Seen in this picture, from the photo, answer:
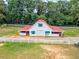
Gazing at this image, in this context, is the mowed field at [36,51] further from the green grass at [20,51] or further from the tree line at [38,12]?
the tree line at [38,12]

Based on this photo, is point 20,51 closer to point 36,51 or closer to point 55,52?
point 36,51

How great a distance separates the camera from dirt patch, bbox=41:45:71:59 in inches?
1184

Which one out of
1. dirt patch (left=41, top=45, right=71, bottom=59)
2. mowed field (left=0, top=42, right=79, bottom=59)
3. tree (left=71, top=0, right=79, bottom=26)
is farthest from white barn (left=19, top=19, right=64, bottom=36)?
tree (left=71, top=0, right=79, bottom=26)

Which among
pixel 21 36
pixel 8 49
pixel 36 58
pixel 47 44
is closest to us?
pixel 36 58

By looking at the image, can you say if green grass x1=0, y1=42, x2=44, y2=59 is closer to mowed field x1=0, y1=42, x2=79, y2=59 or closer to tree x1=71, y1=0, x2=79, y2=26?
mowed field x1=0, y1=42, x2=79, y2=59

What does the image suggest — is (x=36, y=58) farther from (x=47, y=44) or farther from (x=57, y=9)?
(x=57, y=9)

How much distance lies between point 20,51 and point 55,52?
5001 millimetres

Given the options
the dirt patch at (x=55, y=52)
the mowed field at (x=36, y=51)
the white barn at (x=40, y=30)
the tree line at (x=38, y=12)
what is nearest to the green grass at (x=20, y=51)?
the mowed field at (x=36, y=51)

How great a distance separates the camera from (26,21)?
194 feet

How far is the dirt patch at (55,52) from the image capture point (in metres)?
30.1

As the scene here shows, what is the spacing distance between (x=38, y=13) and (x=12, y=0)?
7.61 meters

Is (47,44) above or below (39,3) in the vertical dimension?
below

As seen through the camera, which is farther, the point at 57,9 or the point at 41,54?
the point at 57,9

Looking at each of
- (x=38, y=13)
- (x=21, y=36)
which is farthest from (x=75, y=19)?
(x=21, y=36)
